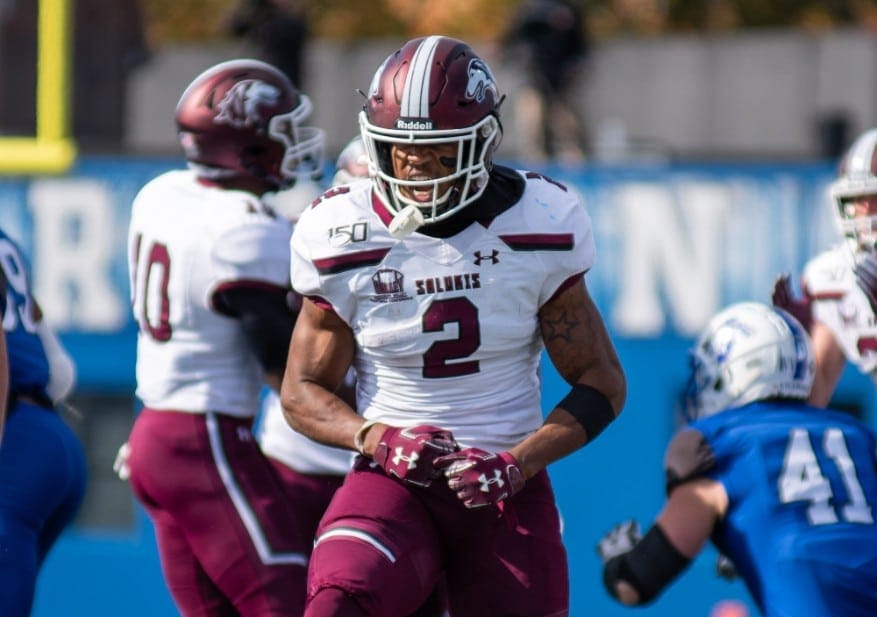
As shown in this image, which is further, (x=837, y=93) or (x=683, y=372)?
(x=837, y=93)

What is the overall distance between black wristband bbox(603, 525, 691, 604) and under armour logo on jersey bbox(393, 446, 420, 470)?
2.64ft

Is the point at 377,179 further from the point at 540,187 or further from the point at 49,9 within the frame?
the point at 49,9

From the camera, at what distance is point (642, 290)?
29.2 feet

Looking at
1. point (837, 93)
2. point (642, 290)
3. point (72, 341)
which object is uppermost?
point (837, 93)

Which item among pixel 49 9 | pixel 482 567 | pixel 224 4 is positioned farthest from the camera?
pixel 224 4

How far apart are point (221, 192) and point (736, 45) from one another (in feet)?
22.1

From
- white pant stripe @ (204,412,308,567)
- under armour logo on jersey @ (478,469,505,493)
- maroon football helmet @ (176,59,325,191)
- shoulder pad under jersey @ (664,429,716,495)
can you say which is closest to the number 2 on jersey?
shoulder pad under jersey @ (664,429,716,495)

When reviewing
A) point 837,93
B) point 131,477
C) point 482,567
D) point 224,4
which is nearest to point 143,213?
point 131,477

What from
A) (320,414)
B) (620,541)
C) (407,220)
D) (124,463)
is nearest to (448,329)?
(407,220)

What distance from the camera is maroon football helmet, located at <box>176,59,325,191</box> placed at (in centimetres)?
517

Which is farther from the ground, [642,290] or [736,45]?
[736,45]

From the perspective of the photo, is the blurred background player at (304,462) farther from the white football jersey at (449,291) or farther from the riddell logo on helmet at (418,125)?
the riddell logo on helmet at (418,125)

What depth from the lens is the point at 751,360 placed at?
15.0 ft

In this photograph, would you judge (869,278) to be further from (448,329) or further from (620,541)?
(448,329)
